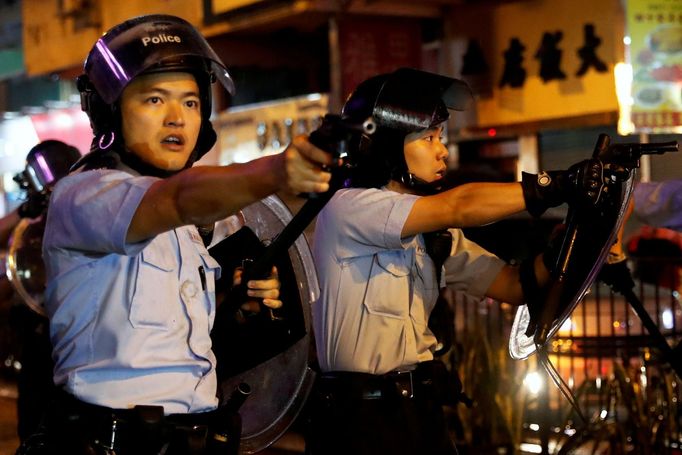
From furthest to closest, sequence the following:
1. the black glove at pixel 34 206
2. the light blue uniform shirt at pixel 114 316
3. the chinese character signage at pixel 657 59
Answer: the chinese character signage at pixel 657 59, the black glove at pixel 34 206, the light blue uniform shirt at pixel 114 316

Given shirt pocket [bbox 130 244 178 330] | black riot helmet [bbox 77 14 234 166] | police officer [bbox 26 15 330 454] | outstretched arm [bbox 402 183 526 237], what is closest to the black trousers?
outstretched arm [bbox 402 183 526 237]

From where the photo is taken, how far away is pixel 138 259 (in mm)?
3451

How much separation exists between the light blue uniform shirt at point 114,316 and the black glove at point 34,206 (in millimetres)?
3449

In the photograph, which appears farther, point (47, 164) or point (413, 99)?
point (47, 164)

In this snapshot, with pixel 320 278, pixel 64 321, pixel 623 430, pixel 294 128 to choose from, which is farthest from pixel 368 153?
pixel 294 128

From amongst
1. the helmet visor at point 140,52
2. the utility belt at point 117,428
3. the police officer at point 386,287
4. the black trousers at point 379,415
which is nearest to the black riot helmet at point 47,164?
the police officer at point 386,287

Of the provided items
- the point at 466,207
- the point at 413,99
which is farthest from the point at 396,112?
the point at 466,207

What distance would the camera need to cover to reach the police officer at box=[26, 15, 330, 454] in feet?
10.3

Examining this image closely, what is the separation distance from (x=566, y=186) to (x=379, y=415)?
1253 millimetres

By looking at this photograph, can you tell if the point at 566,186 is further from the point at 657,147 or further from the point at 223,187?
the point at 223,187

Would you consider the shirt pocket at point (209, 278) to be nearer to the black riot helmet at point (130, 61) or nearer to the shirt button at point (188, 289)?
the shirt button at point (188, 289)

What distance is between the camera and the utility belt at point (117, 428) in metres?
3.39

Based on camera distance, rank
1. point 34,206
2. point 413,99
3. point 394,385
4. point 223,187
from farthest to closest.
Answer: point 34,206, point 413,99, point 394,385, point 223,187

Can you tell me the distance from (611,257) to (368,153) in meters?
1.25
